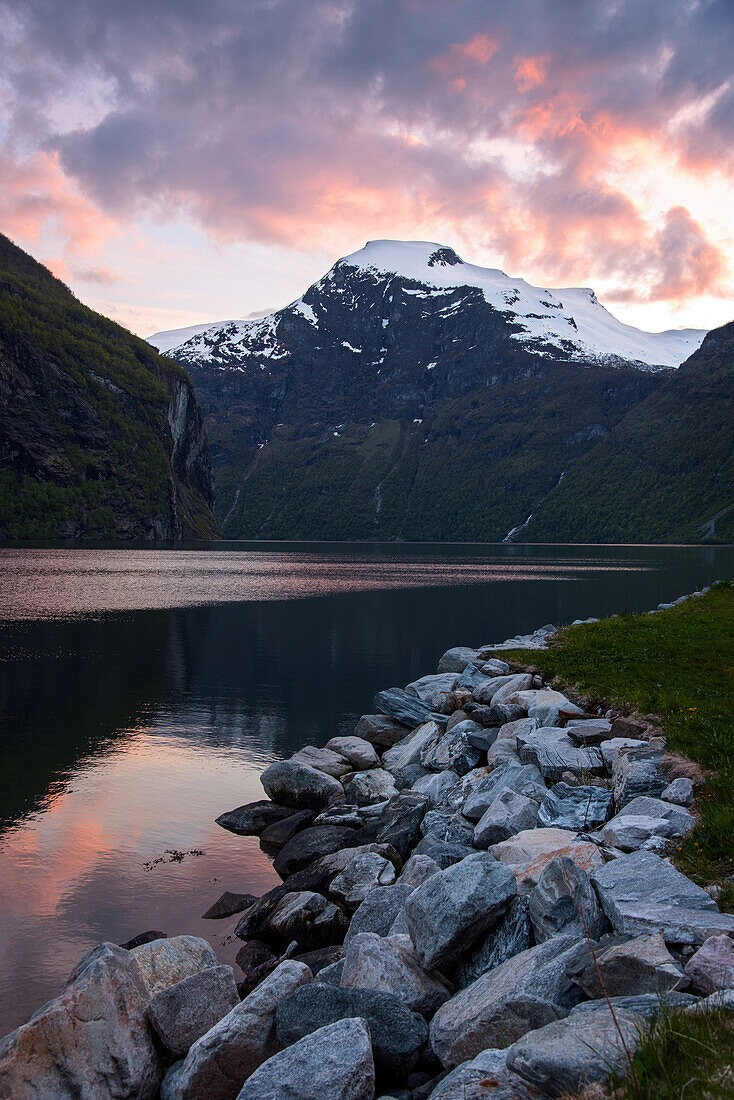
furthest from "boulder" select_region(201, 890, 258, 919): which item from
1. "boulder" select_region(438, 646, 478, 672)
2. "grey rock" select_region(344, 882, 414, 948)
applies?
"boulder" select_region(438, 646, 478, 672)

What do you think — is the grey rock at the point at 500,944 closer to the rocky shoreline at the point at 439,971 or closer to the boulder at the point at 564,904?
the rocky shoreline at the point at 439,971

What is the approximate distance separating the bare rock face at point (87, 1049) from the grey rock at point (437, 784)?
9762 millimetres

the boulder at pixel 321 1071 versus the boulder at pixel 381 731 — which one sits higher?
the boulder at pixel 321 1071

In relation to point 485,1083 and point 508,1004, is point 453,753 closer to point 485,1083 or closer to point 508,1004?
A: point 508,1004

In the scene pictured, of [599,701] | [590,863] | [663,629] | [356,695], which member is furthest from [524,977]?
[356,695]

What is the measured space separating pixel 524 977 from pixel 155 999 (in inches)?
179

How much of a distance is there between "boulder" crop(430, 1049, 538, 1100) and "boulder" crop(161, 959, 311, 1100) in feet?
8.48

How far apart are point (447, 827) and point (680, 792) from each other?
4.46 m

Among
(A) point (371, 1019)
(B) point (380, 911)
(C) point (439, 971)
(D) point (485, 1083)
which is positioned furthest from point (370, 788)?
(D) point (485, 1083)

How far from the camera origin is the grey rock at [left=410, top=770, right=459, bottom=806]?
56.1ft

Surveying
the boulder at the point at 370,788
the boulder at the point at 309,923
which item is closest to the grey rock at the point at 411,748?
the boulder at the point at 370,788

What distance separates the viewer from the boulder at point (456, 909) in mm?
8148

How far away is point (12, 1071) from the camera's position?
7.24 m

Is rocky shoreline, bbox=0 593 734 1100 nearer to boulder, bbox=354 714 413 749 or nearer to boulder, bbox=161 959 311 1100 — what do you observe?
boulder, bbox=161 959 311 1100
